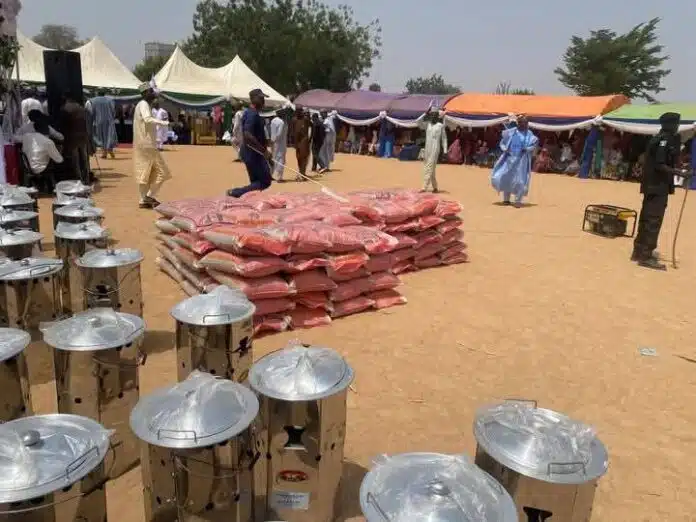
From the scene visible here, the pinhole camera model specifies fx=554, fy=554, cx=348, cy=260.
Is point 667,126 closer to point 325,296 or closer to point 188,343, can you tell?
point 325,296

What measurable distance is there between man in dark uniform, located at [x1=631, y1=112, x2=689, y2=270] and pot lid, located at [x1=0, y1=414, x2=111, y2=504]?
6.43 m

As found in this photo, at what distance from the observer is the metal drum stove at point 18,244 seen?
3.66 meters

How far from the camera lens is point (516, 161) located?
10.7 metres

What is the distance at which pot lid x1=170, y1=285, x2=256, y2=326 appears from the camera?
2.60 m

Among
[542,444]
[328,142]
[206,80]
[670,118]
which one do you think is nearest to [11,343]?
[542,444]

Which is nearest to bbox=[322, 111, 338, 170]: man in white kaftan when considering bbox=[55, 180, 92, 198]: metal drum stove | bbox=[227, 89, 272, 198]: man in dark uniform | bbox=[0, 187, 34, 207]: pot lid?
bbox=[227, 89, 272, 198]: man in dark uniform

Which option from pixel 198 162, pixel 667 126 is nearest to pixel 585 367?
pixel 667 126

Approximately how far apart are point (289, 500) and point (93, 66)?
68.3ft

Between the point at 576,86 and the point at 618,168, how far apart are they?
15.7 meters

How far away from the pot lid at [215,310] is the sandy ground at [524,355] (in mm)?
789

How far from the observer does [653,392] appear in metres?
3.65

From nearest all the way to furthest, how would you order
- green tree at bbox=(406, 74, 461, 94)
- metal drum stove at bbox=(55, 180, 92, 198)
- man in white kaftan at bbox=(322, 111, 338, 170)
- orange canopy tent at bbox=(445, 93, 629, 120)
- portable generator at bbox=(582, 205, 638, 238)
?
1. metal drum stove at bbox=(55, 180, 92, 198)
2. portable generator at bbox=(582, 205, 638, 238)
3. man in white kaftan at bbox=(322, 111, 338, 170)
4. orange canopy tent at bbox=(445, 93, 629, 120)
5. green tree at bbox=(406, 74, 461, 94)

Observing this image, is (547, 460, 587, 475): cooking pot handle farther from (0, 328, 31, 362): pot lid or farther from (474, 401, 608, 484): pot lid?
(0, 328, 31, 362): pot lid

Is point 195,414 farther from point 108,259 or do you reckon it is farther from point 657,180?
point 657,180
